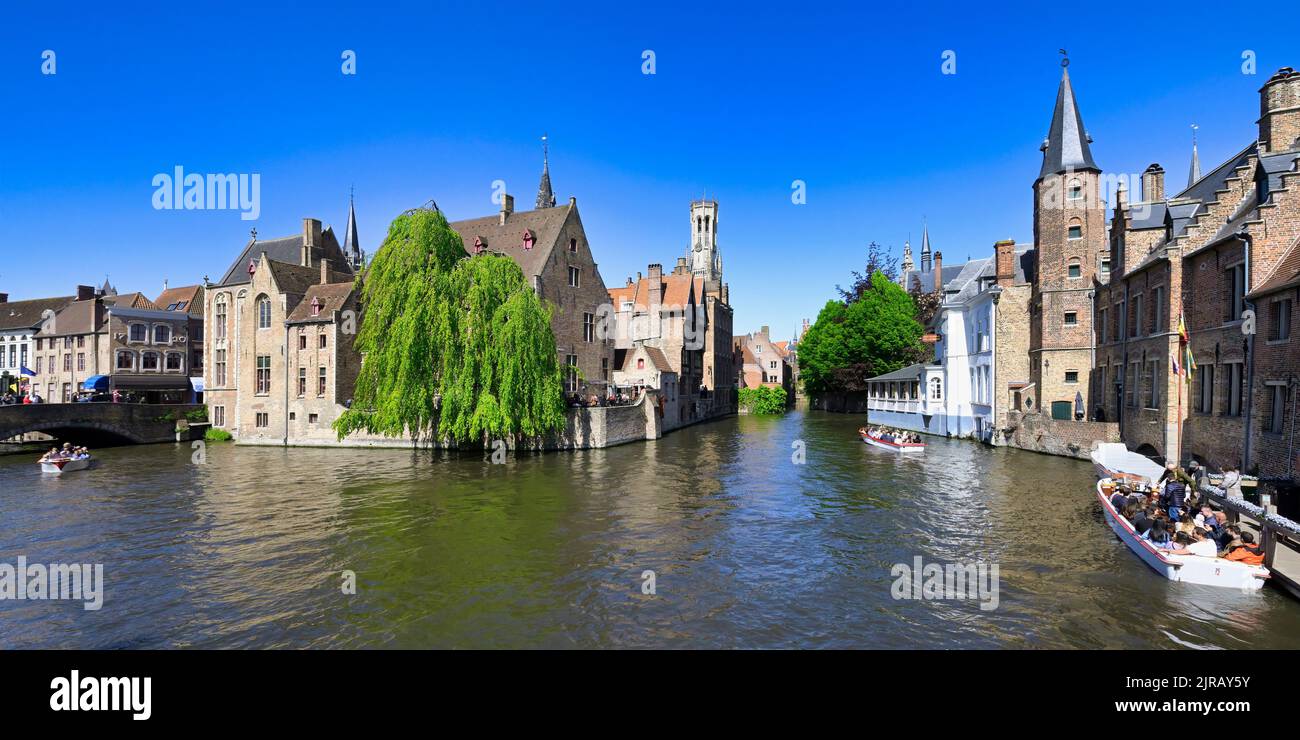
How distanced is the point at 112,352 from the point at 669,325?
155 ft

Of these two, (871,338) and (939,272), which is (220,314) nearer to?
(871,338)

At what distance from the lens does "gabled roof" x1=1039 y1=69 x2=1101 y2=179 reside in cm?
3647

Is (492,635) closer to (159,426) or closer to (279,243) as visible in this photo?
(159,426)

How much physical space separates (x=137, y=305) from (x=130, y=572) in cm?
6314

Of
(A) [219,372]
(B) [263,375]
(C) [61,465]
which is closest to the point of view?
(C) [61,465]

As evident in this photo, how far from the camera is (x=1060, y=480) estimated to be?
2597 cm

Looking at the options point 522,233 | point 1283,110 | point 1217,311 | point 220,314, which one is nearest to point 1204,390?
point 1217,311

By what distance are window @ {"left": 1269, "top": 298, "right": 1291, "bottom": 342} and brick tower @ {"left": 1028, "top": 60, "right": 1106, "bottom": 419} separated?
16708mm

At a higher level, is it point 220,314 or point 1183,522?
point 220,314

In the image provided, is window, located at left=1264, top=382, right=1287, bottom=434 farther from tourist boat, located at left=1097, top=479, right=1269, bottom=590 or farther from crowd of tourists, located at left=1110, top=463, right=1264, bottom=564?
tourist boat, located at left=1097, top=479, right=1269, bottom=590

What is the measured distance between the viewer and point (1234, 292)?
71.0ft

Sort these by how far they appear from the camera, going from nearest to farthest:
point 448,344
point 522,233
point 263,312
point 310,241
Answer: point 448,344 → point 263,312 → point 522,233 → point 310,241
